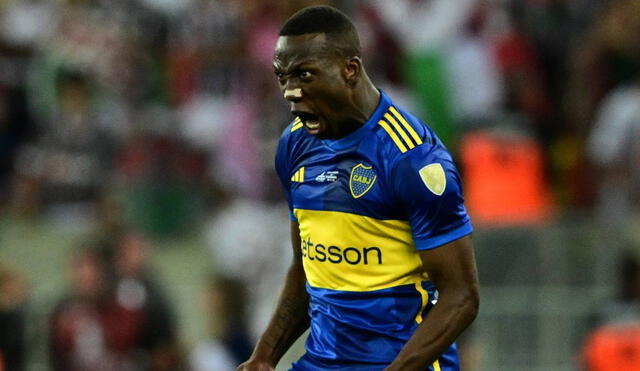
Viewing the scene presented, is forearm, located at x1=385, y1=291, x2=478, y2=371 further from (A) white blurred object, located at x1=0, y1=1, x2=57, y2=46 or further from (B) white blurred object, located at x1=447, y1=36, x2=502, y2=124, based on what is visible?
(A) white blurred object, located at x1=0, y1=1, x2=57, y2=46

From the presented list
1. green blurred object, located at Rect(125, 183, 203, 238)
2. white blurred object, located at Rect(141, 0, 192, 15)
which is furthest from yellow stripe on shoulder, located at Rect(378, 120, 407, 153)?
white blurred object, located at Rect(141, 0, 192, 15)

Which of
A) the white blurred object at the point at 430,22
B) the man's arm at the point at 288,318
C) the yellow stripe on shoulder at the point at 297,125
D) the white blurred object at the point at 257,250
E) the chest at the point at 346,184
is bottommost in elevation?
the white blurred object at the point at 257,250

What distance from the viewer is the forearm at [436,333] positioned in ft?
13.9

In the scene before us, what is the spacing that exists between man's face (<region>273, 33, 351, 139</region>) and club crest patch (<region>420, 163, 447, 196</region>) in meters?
0.36

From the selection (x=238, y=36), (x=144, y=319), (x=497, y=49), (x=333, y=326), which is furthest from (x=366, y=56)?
(x=333, y=326)

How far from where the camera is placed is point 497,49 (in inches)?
377

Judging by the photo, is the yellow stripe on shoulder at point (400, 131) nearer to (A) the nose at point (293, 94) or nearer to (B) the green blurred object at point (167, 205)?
(A) the nose at point (293, 94)

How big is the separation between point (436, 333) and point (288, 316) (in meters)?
0.78

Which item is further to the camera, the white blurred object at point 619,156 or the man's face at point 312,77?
the white blurred object at point 619,156

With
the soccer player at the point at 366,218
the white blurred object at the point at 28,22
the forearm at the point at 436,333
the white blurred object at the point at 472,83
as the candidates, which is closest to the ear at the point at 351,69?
the soccer player at the point at 366,218

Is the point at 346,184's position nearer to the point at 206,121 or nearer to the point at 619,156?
the point at 619,156

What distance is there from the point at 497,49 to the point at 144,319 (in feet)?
10.0

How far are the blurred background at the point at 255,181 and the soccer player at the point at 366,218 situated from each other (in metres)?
3.90

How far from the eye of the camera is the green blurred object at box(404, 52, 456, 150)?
920 cm
